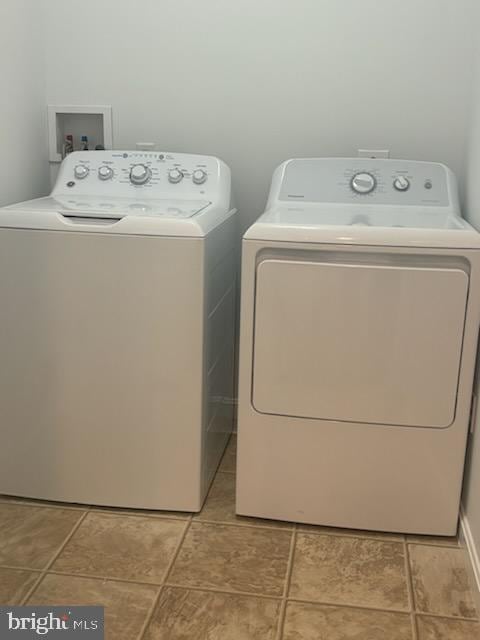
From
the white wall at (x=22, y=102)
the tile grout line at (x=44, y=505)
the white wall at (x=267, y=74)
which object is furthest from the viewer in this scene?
the white wall at (x=267, y=74)

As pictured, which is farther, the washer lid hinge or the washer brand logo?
the washer lid hinge

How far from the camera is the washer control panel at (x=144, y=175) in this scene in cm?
243

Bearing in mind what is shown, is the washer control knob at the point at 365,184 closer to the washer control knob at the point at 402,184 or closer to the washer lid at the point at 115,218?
the washer control knob at the point at 402,184

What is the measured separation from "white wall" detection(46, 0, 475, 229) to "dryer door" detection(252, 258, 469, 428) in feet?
2.58

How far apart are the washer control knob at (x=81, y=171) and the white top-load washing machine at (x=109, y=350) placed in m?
0.24

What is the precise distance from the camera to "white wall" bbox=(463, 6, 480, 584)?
1908mm

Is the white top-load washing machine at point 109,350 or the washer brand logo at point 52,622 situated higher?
the white top-load washing machine at point 109,350

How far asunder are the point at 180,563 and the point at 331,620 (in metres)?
0.43

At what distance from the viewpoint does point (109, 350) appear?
6.70ft

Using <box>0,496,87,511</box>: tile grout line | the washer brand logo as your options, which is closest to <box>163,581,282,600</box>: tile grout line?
the washer brand logo

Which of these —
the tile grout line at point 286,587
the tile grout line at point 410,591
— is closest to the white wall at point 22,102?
the tile grout line at point 286,587

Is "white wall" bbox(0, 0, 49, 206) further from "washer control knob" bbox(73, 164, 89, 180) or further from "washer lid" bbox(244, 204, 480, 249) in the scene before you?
"washer lid" bbox(244, 204, 480, 249)

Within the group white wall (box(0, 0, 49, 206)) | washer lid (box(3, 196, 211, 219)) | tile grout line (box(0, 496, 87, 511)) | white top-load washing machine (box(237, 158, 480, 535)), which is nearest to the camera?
white top-load washing machine (box(237, 158, 480, 535))

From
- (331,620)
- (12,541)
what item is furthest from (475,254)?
(12,541)
